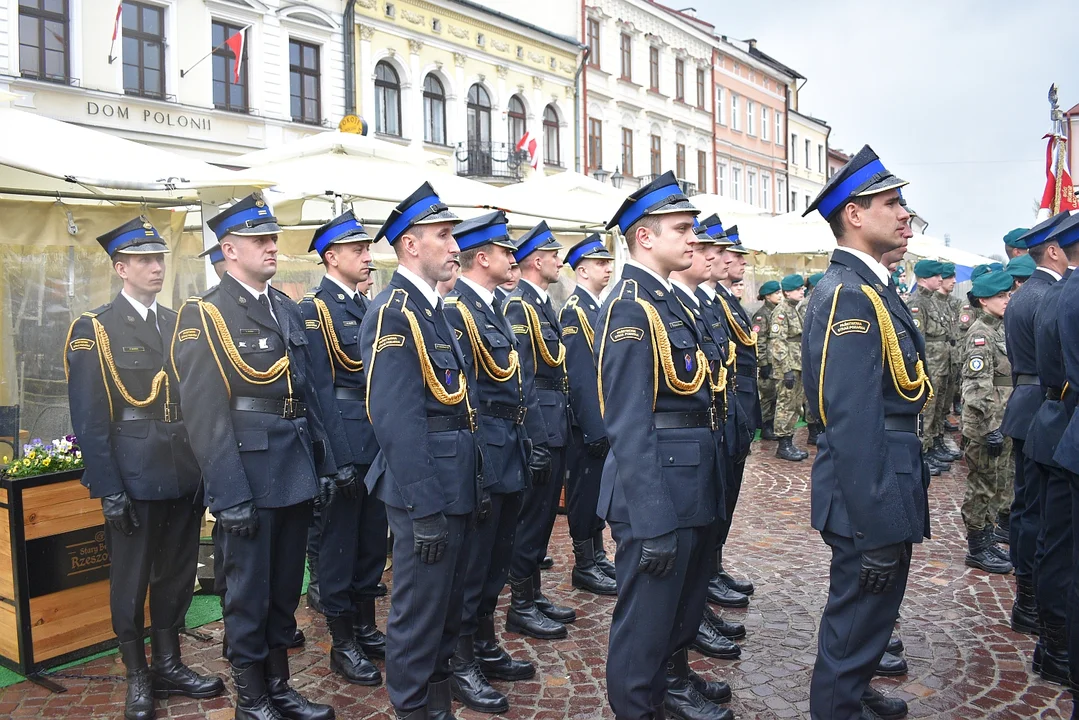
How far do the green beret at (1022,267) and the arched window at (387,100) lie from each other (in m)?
18.2

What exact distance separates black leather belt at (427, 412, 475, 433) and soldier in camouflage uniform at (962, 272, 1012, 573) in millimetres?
4361

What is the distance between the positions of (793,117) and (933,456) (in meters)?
40.6

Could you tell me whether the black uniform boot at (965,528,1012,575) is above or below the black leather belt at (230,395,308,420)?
below

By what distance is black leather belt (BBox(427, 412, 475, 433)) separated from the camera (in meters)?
4.01

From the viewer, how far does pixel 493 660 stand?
15.7ft

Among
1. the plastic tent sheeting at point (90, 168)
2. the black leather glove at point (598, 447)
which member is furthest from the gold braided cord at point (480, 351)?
the plastic tent sheeting at point (90, 168)

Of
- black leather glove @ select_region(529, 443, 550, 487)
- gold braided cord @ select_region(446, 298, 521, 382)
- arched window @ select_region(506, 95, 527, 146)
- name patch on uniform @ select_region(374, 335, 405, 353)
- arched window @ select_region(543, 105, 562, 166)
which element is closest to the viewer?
name patch on uniform @ select_region(374, 335, 405, 353)

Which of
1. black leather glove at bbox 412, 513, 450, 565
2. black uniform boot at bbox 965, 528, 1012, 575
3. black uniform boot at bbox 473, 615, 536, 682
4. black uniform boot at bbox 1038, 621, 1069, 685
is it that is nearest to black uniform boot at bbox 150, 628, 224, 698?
black uniform boot at bbox 473, 615, 536, 682

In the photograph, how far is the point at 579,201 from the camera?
35.6 ft

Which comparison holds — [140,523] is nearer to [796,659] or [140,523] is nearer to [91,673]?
[91,673]

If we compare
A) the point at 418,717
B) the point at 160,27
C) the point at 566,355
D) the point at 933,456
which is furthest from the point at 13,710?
the point at 160,27

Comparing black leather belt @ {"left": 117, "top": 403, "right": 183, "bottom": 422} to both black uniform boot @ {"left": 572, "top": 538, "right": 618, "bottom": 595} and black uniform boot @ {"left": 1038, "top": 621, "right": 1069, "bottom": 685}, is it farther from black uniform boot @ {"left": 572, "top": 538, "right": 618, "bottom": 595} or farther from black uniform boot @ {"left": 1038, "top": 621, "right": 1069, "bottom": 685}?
black uniform boot @ {"left": 1038, "top": 621, "right": 1069, "bottom": 685}

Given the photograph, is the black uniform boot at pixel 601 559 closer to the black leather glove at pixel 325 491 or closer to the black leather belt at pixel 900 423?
the black leather glove at pixel 325 491

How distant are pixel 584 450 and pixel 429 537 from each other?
2.79 metres
